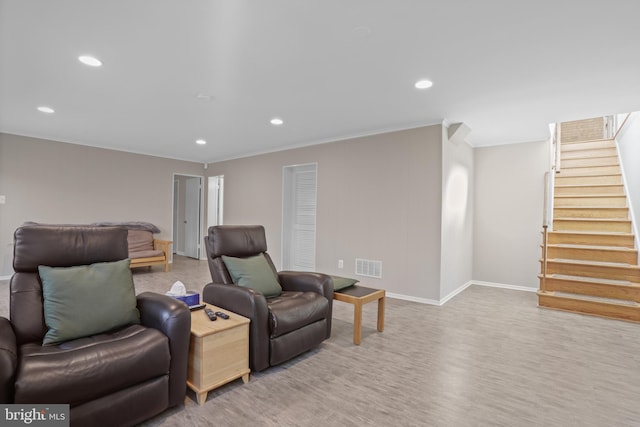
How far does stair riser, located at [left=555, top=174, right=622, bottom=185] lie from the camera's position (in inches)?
199

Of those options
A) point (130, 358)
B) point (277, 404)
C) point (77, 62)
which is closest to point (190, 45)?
point (77, 62)

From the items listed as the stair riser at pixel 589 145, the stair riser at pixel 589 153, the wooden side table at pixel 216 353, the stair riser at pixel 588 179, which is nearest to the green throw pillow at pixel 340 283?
the wooden side table at pixel 216 353

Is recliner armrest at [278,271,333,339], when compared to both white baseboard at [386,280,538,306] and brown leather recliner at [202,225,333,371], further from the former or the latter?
white baseboard at [386,280,538,306]

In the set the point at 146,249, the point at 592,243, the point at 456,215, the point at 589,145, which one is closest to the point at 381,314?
the point at 456,215

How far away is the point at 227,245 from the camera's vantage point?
288cm

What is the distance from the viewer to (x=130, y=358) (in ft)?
5.20

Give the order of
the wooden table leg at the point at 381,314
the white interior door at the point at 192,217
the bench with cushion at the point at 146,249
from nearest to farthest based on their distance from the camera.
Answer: the wooden table leg at the point at 381,314 < the bench with cushion at the point at 146,249 < the white interior door at the point at 192,217

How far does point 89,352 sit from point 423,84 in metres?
3.22

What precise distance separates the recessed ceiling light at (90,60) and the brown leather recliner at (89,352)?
1.51 m

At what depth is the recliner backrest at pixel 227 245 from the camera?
2.75 m

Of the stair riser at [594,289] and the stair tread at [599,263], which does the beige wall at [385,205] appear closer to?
the stair riser at [594,289]

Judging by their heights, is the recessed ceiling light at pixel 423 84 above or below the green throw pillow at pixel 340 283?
above

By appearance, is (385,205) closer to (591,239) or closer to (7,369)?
(591,239)

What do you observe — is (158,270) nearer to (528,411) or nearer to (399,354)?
(399,354)
